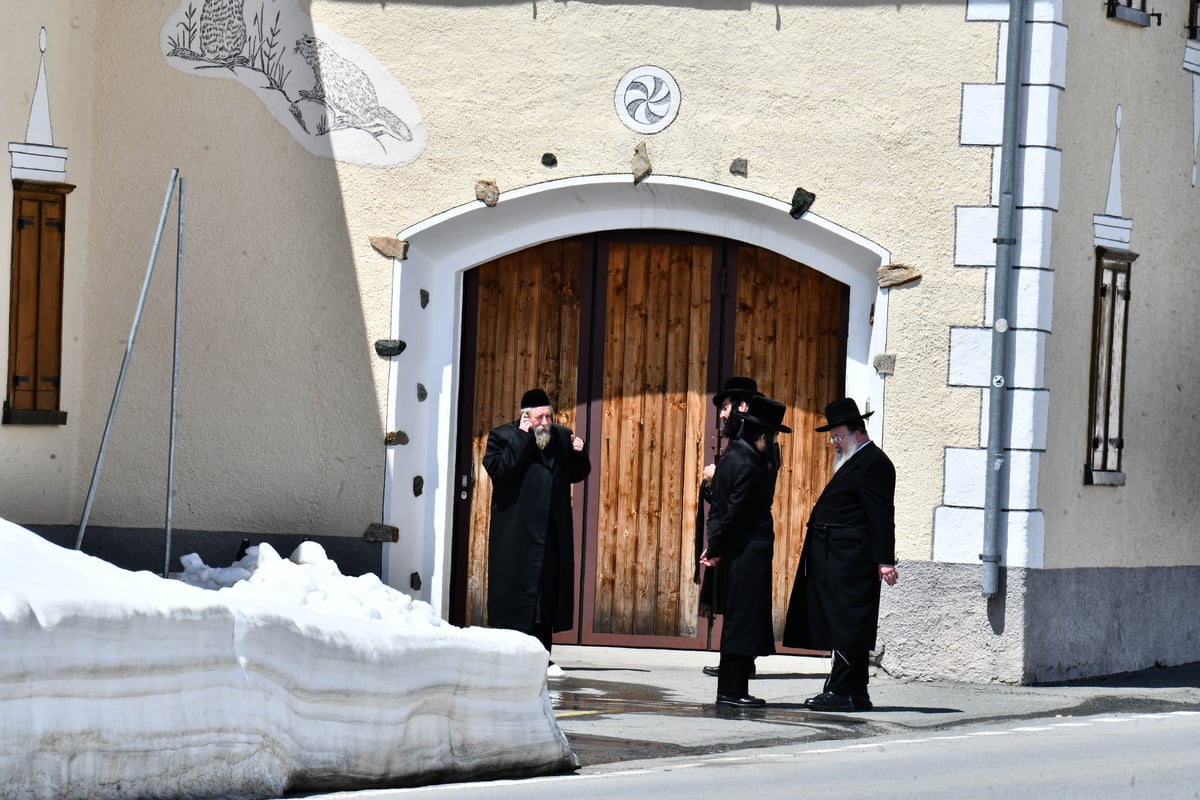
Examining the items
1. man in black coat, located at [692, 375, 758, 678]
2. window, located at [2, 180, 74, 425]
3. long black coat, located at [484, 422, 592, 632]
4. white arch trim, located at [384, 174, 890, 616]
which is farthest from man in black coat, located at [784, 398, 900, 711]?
window, located at [2, 180, 74, 425]

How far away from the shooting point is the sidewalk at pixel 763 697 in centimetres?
912

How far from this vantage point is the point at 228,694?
22.3ft

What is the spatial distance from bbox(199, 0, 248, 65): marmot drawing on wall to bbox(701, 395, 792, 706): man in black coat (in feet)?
13.9

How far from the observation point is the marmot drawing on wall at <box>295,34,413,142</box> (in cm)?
1239

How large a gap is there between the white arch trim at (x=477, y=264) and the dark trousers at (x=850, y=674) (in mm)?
2137

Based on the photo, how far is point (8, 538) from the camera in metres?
6.90

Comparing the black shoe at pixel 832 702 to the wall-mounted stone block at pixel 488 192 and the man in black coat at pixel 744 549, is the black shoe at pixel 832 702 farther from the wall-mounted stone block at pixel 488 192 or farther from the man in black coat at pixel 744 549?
the wall-mounted stone block at pixel 488 192

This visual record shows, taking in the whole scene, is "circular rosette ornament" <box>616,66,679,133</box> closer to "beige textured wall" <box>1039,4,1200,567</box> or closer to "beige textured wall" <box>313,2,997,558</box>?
"beige textured wall" <box>313,2,997,558</box>

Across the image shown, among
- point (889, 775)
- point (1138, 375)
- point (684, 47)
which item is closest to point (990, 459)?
point (1138, 375)

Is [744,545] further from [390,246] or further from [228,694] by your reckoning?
[228,694]

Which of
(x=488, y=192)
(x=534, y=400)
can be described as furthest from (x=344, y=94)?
(x=534, y=400)

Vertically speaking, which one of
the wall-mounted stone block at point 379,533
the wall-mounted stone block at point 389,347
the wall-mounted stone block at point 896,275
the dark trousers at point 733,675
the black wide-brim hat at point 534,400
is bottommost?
the dark trousers at point 733,675

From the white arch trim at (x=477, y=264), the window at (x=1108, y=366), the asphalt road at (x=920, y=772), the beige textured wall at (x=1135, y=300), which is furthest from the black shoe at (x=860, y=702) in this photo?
the window at (x=1108, y=366)

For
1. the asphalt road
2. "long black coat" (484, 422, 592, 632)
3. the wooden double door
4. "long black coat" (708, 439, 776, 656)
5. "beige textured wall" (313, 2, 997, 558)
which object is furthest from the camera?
the wooden double door
